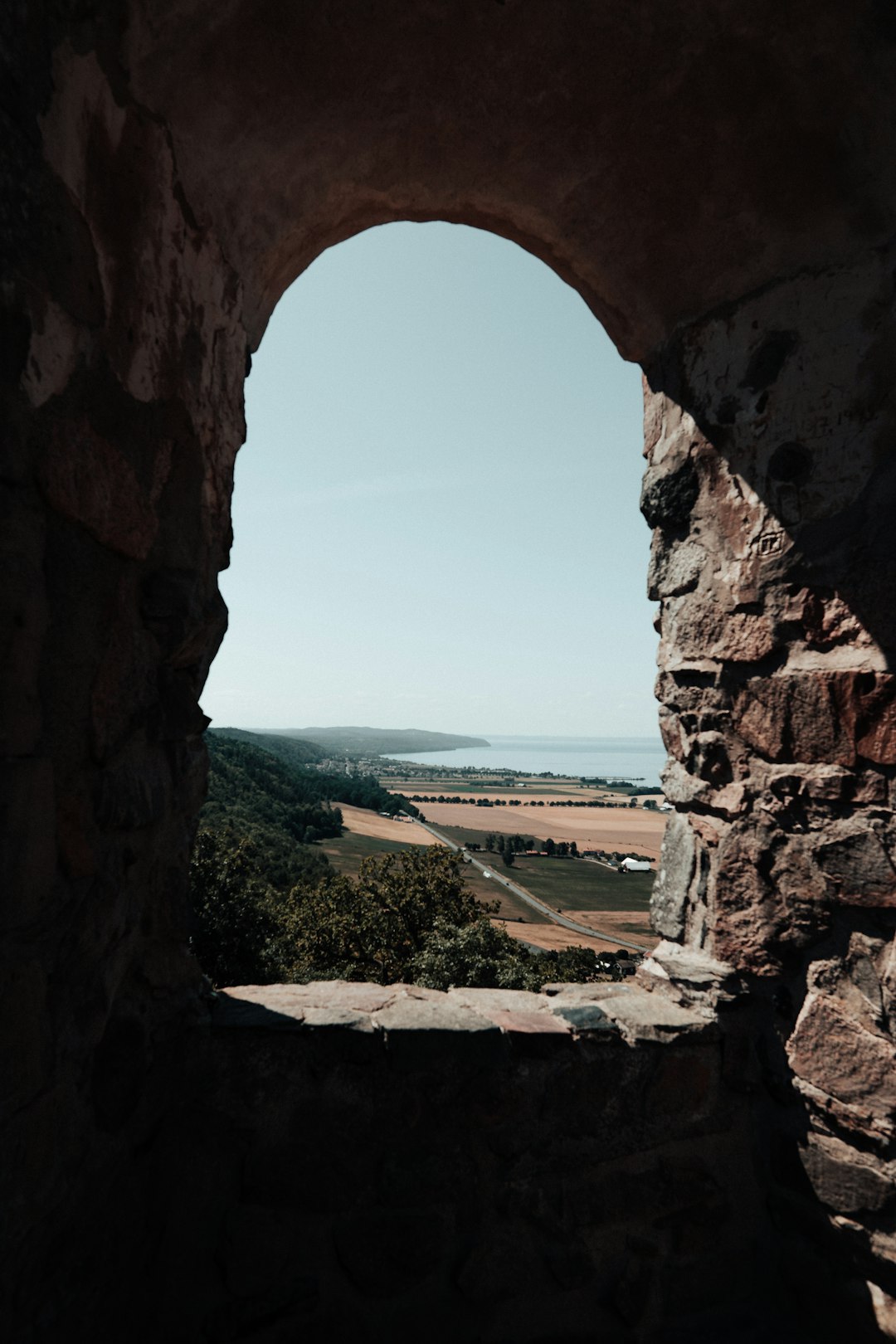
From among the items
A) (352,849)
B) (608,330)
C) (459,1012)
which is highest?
(608,330)

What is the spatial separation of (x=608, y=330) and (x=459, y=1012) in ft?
7.97

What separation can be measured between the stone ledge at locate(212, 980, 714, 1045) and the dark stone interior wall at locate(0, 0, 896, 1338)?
22cm

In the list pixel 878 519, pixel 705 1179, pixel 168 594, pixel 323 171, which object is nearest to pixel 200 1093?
pixel 168 594

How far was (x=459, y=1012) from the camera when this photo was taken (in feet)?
6.88

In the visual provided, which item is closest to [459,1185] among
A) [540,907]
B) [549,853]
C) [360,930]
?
[360,930]

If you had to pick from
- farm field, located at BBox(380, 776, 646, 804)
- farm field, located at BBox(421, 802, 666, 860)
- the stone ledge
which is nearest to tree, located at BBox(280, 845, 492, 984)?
the stone ledge

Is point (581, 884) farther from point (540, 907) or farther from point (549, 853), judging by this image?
point (549, 853)

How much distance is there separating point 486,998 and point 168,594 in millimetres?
1521

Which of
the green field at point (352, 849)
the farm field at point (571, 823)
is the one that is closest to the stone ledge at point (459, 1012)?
the green field at point (352, 849)

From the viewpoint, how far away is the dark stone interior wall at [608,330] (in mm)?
1347

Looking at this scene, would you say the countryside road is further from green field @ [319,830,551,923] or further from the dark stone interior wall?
the dark stone interior wall

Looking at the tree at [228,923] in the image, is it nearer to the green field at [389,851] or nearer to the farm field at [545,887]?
the farm field at [545,887]

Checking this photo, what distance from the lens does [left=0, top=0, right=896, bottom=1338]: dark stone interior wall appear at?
4.42 feet

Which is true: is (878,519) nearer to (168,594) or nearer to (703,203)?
(703,203)
